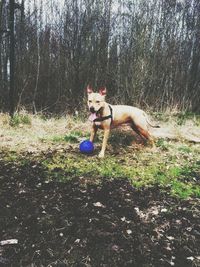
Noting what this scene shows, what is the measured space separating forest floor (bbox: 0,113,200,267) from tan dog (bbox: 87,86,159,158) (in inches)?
14.0

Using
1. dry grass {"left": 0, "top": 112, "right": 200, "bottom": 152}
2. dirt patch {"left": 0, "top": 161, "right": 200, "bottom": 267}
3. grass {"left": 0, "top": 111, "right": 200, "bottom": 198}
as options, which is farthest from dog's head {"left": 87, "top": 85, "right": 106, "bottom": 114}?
dry grass {"left": 0, "top": 112, "right": 200, "bottom": 152}

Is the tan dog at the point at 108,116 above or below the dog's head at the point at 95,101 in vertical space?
below

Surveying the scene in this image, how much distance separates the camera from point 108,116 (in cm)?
581

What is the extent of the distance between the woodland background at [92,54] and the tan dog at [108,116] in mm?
4030

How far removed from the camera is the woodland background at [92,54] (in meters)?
10.3

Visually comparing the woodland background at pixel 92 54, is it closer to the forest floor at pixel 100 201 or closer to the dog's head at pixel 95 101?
the forest floor at pixel 100 201

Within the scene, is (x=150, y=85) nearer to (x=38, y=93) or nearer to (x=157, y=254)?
(x=38, y=93)

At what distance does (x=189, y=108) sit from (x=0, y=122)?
5124mm

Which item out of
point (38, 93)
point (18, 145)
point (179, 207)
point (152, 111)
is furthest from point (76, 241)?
point (38, 93)

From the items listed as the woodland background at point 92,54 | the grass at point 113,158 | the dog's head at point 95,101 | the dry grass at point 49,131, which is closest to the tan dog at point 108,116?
the dog's head at point 95,101

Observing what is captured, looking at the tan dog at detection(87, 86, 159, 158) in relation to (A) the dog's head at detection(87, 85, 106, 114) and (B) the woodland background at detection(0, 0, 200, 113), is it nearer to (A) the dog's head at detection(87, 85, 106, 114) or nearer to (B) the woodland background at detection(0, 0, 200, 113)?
(A) the dog's head at detection(87, 85, 106, 114)

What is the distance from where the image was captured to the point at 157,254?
3482 millimetres

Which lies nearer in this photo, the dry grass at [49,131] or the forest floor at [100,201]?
the forest floor at [100,201]

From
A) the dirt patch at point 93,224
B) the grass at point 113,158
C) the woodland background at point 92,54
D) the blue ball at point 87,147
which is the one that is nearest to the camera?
the dirt patch at point 93,224
